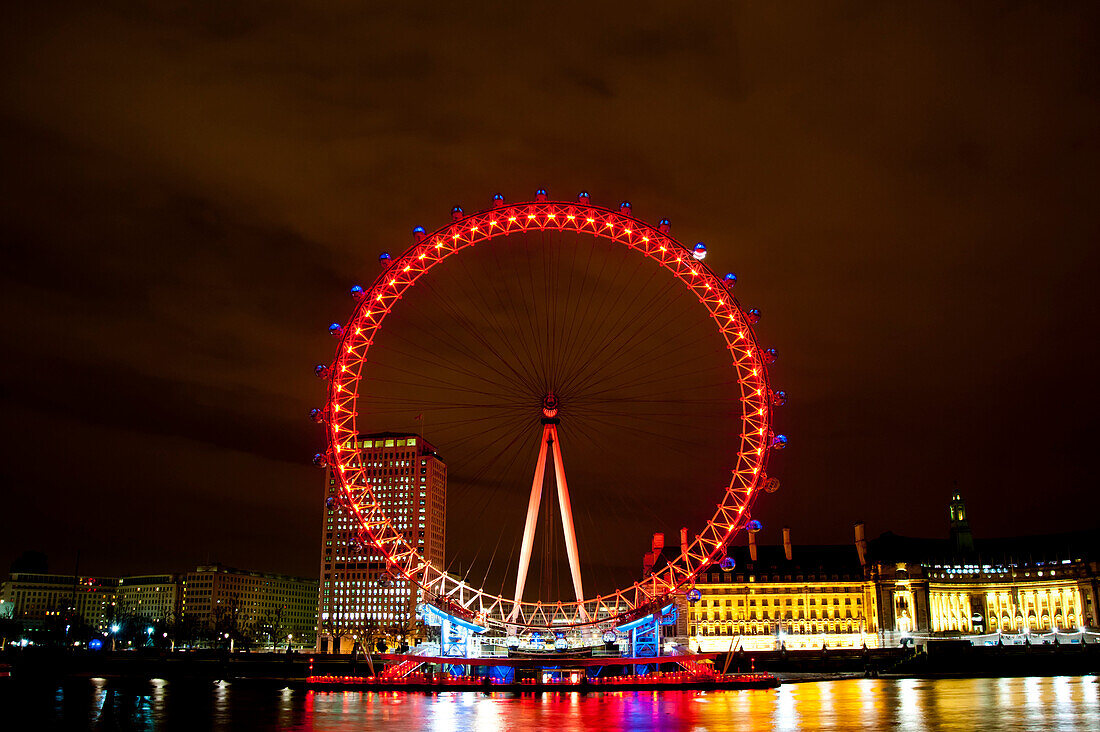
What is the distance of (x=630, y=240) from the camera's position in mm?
63500

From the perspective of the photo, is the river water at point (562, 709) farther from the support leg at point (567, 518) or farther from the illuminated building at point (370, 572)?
the illuminated building at point (370, 572)

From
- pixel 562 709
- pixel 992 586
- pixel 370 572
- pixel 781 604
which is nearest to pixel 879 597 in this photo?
pixel 781 604

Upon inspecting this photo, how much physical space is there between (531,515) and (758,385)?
1653 cm

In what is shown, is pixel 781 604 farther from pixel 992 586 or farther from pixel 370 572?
pixel 370 572

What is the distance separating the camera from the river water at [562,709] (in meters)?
41.7

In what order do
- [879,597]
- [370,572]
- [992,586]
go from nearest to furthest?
1. [879,597]
2. [992,586]
3. [370,572]

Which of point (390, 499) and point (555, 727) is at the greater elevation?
point (390, 499)

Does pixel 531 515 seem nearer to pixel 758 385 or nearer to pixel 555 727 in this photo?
pixel 758 385

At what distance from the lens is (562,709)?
5144cm

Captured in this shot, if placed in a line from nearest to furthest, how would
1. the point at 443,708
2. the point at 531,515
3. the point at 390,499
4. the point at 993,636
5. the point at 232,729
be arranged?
the point at 232,729 < the point at 443,708 < the point at 531,515 < the point at 993,636 < the point at 390,499

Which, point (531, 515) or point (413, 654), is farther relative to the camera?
point (413, 654)

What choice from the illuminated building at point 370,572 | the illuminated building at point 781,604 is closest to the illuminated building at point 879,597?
the illuminated building at point 781,604

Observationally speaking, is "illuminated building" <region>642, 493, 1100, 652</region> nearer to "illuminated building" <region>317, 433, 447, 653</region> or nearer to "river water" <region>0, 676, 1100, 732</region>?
"illuminated building" <region>317, 433, 447, 653</region>

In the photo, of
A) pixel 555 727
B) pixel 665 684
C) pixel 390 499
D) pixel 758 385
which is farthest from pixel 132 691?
pixel 390 499
